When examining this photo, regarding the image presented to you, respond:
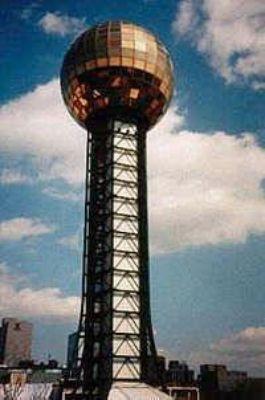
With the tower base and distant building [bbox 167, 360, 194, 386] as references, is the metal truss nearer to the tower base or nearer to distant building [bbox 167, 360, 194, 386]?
the tower base

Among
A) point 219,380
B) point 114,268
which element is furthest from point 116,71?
point 219,380

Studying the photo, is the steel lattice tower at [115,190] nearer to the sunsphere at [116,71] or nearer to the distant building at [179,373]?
the sunsphere at [116,71]

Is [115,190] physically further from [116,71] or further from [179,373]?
[179,373]

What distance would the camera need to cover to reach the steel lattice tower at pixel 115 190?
192ft

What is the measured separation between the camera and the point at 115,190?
209ft

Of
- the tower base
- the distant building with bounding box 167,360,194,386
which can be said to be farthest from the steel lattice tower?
the distant building with bounding box 167,360,194,386

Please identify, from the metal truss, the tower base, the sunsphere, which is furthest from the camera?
the sunsphere

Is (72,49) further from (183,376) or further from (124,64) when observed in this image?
(183,376)

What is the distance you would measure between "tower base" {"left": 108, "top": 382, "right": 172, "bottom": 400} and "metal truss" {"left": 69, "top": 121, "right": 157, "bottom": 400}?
918 millimetres

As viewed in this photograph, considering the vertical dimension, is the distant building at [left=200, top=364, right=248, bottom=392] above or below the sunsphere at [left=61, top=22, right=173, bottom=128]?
below

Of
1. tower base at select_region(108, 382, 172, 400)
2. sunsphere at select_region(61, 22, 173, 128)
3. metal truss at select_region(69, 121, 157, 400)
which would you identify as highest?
sunsphere at select_region(61, 22, 173, 128)

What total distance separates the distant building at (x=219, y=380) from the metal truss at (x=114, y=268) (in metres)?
81.3

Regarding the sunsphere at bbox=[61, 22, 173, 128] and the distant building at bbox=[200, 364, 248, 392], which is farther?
the distant building at bbox=[200, 364, 248, 392]

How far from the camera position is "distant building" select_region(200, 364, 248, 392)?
136m
